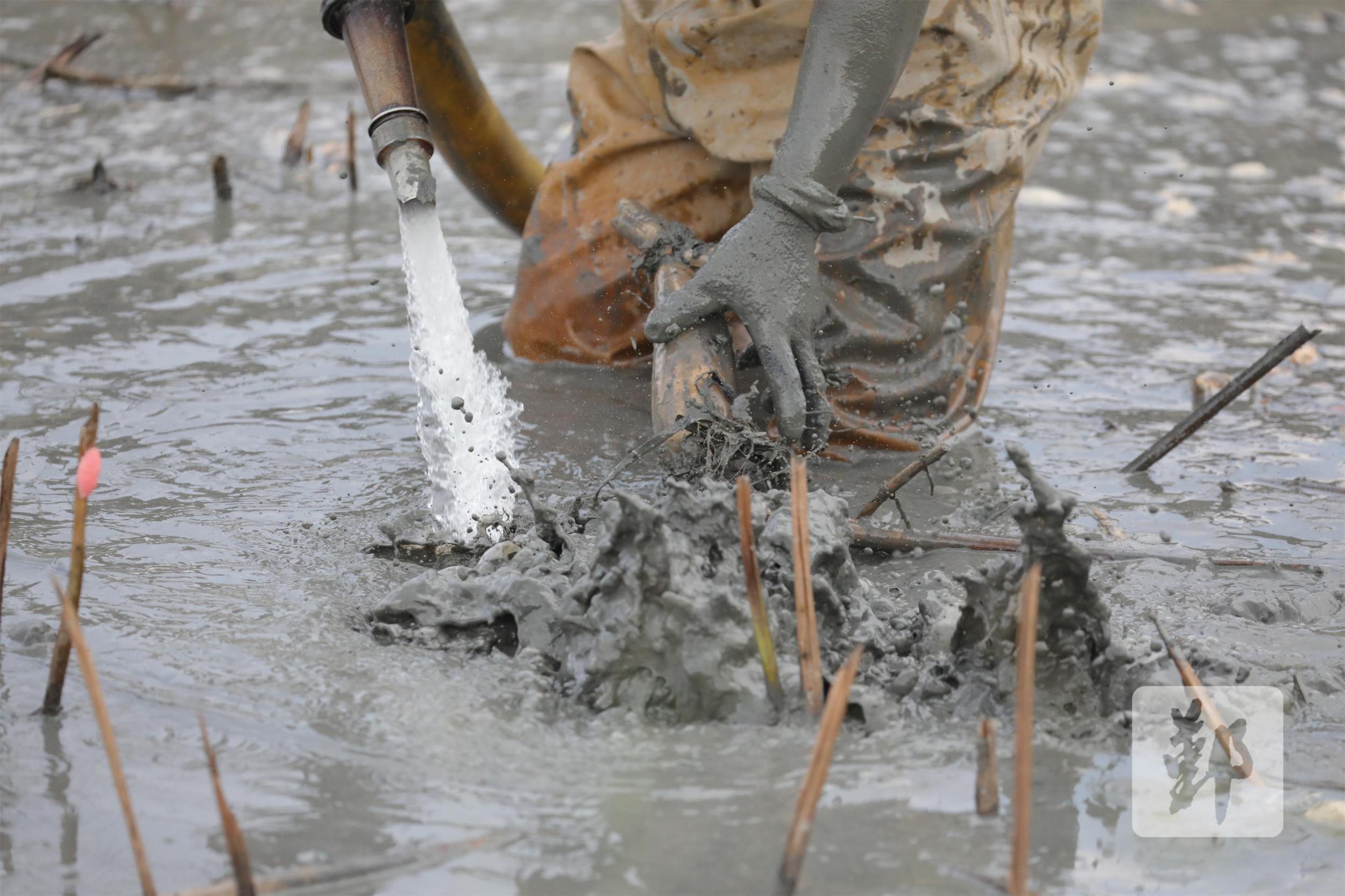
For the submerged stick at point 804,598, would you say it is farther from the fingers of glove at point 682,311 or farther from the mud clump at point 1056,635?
the fingers of glove at point 682,311

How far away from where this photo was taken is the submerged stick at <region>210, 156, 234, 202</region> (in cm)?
502

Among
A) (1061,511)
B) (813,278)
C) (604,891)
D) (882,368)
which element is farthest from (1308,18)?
(604,891)

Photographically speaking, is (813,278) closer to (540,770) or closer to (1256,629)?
(1256,629)

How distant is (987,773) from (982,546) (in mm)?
906

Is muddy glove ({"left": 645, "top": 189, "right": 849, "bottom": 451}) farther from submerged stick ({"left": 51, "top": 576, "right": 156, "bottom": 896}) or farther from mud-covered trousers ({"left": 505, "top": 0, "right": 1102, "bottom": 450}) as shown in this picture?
submerged stick ({"left": 51, "top": 576, "right": 156, "bottom": 896})

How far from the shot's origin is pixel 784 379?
268 cm

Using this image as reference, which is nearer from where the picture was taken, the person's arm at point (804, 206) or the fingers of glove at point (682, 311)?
the person's arm at point (804, 206)

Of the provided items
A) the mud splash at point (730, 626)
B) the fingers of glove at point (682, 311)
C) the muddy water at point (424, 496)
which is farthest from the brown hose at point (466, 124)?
the mud splash at point (730, 626)

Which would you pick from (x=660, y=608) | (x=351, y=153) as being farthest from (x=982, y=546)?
(x=351, y=153)

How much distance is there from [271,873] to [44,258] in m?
3.41

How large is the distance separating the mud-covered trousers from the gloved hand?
28 cm

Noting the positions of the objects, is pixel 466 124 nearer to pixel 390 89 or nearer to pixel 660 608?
pixel 390 89

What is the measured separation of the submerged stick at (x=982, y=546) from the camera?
8.51 feet

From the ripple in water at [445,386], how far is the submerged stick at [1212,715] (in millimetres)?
1308
